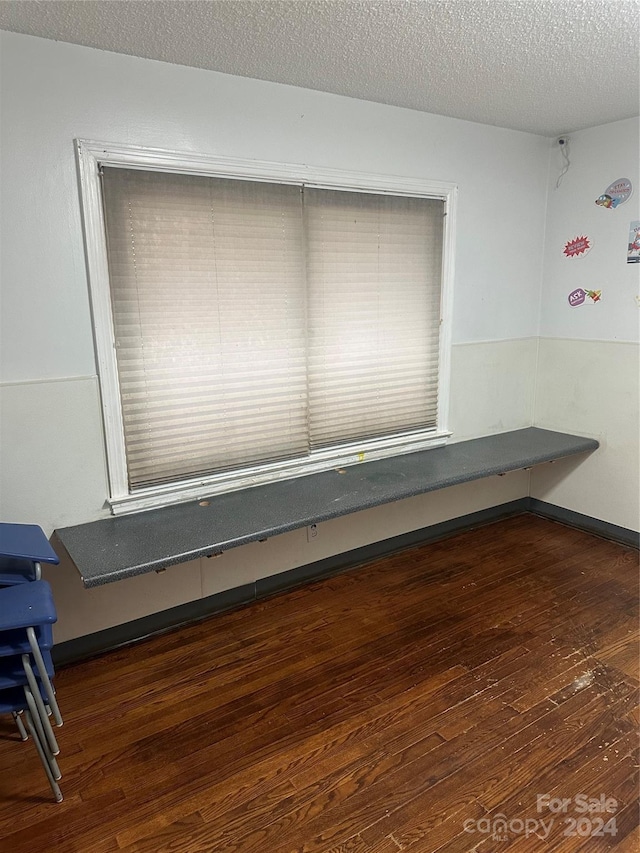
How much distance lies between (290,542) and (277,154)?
190 centimetres

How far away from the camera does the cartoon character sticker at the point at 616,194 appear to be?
332 cm

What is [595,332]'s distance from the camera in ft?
11.8

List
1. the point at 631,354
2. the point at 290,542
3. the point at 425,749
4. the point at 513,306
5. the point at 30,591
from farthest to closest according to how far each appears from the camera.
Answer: the point at 513,306 → the point at 631,354 → the point at 290,542 → the point at 425,749 → the point at 30,591

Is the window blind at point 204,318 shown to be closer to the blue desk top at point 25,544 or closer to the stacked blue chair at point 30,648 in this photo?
the blue desk top at point 25,544

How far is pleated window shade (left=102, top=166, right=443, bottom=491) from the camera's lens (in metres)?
2.45

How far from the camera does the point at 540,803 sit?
182 cm

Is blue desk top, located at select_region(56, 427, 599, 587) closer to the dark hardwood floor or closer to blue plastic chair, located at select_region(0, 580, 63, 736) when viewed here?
blue plastic chair, located at select_region(0, 580, 63, 736)

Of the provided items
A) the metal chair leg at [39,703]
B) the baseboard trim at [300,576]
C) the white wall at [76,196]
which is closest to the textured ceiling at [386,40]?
the white wall at [76,196]

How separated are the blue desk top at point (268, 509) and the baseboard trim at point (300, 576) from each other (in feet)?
1.73

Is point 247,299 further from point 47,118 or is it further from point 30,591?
point 30,591

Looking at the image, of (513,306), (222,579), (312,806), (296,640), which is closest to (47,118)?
(222,579)

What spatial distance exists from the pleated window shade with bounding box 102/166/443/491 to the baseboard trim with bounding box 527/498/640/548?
52.0 inches

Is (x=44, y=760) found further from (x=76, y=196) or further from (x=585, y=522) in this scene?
(x=585, y=522)

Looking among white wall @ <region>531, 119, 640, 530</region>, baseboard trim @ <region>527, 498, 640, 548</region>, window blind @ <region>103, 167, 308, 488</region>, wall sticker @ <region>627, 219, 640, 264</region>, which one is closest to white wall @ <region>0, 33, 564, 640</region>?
window blind @ <region>103, 167, 308, 488</region>
